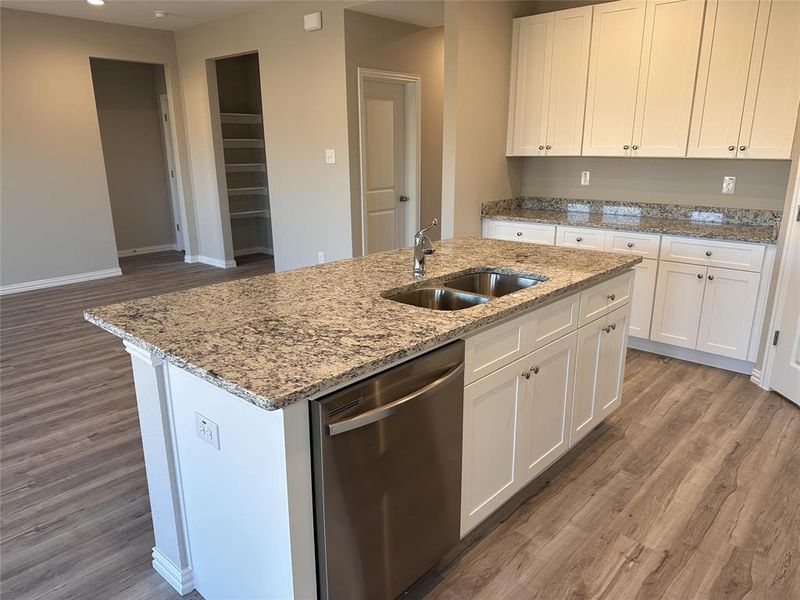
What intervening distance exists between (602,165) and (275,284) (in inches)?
132

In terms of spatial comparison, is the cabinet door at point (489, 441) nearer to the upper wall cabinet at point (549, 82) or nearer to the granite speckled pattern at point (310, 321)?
the granite speckled pattern at point (310, 321)

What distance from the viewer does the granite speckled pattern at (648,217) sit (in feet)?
11.9

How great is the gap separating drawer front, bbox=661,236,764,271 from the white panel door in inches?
105

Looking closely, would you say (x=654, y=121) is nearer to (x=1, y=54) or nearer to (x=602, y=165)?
(x=602, y=165)

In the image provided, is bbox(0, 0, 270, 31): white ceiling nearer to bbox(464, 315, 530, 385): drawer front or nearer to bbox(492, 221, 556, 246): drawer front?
bbox(492, 221, 556, 246): drawer front

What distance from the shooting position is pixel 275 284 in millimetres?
2242

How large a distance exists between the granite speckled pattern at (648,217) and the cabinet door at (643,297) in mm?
262

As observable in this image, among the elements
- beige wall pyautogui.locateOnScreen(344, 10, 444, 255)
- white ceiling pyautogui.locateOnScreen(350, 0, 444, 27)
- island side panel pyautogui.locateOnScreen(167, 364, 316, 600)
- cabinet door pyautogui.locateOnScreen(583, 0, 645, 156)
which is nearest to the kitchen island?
island side panel pyautogui.locateOnScreen(167, 364, 316, 600)

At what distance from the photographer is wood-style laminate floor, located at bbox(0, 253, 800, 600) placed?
6.30 ft

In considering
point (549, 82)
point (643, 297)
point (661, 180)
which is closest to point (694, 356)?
point (643, 297)

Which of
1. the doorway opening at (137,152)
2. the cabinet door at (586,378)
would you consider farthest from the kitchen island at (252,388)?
the doorway opening at (137,152)

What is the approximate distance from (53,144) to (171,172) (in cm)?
194

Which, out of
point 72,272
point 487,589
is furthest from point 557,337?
point 72,272

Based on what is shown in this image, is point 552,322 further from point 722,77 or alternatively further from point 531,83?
point 531,83
